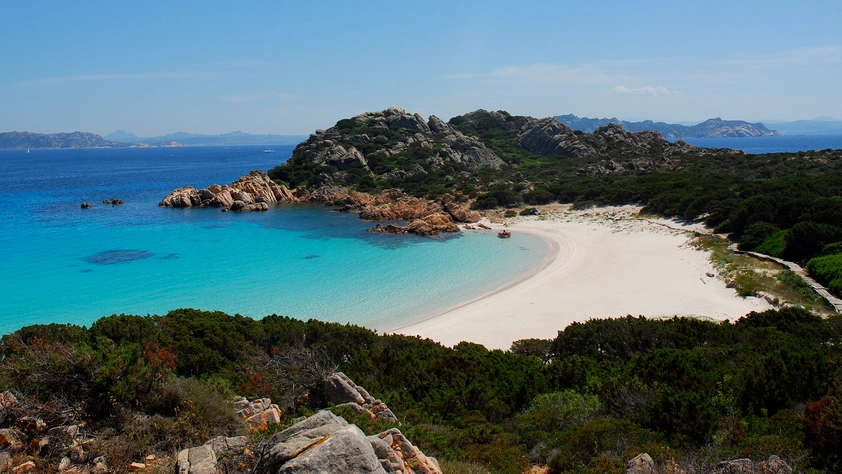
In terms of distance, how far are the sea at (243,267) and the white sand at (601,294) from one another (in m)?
1.65

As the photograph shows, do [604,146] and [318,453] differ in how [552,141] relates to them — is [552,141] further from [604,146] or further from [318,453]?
[318,453]

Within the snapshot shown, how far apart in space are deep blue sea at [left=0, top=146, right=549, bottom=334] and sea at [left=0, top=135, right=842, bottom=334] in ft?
0.23

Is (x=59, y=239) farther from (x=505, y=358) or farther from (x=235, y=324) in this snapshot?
(x=505, y=358)

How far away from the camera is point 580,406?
7.72 meters

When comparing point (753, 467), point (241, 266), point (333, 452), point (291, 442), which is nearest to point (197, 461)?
point (291, 442)

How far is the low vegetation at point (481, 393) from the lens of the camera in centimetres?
599

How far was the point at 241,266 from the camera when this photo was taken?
25.7 metres

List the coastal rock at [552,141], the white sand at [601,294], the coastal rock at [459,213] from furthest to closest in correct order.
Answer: the coastal rock at [552,141], the coastal rock at [459,213], the white sand at [601,294]

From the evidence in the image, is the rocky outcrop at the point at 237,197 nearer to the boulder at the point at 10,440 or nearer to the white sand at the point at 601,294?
the white sand at the point at 601,294

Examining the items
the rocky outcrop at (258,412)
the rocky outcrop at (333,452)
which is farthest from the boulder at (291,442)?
the rocky outcrop at (258,412)

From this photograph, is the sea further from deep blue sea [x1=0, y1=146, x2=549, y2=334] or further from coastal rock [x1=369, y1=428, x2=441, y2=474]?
coastal rock [x1=369, y1=428, x2=441, y2=474]

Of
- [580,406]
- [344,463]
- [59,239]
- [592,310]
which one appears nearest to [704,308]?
[592,310]

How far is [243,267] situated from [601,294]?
17.2 m

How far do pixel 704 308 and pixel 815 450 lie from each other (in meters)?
12.6
